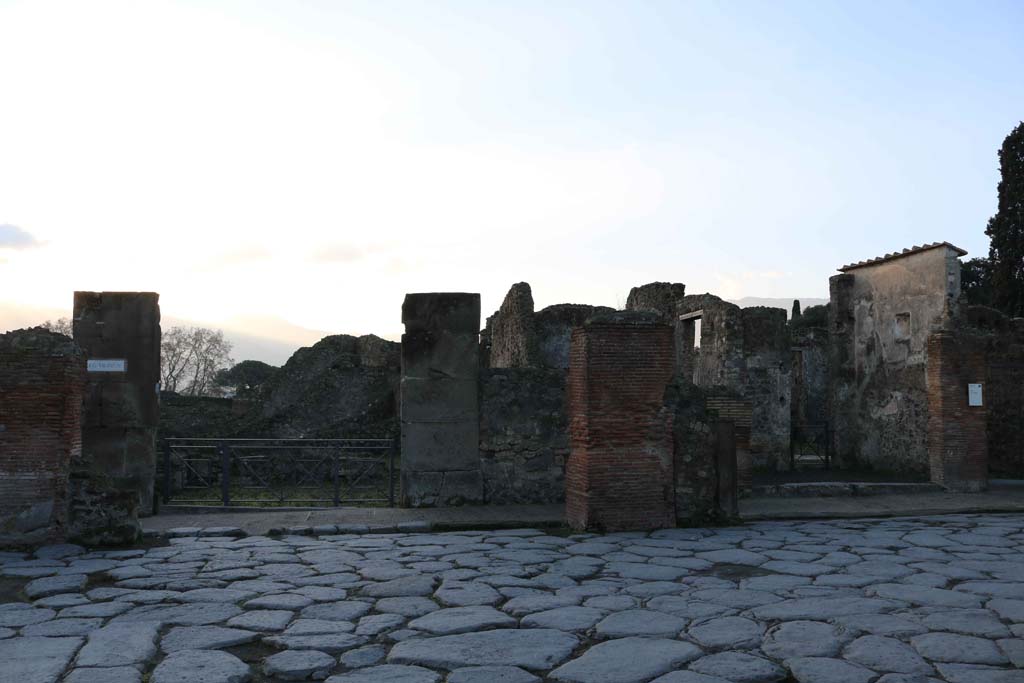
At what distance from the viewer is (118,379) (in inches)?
389

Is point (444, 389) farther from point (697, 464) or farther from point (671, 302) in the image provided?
point (671, 302)

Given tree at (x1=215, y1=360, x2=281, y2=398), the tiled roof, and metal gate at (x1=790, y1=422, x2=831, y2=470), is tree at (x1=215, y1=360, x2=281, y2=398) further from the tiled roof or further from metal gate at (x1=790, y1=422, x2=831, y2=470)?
the tiled roof

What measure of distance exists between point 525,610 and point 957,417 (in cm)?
868

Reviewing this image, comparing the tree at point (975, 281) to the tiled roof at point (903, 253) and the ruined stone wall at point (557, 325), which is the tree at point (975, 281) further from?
the ruined stone wall at point (557, 325)

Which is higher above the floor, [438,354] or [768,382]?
[438,354]

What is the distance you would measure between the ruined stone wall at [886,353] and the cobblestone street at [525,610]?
624 centimetres

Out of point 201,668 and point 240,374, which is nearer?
point 201,668

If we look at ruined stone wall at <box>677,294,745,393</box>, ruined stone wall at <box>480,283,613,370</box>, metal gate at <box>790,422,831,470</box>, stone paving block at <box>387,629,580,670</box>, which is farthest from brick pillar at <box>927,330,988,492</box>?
stone paving block at <box>387,629,580,670</box>

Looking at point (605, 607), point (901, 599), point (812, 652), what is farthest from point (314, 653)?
point (901, 599)

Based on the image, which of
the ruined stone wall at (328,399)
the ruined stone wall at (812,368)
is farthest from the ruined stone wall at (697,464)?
the ruined stone wall at (812,368)

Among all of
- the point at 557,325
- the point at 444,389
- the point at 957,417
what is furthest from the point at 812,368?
the point at 444,389

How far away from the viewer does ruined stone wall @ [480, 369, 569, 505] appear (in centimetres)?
1012

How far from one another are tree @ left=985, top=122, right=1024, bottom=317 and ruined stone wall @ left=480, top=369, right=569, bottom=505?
19354 mm

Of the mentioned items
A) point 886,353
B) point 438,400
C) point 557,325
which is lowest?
point 438,400
